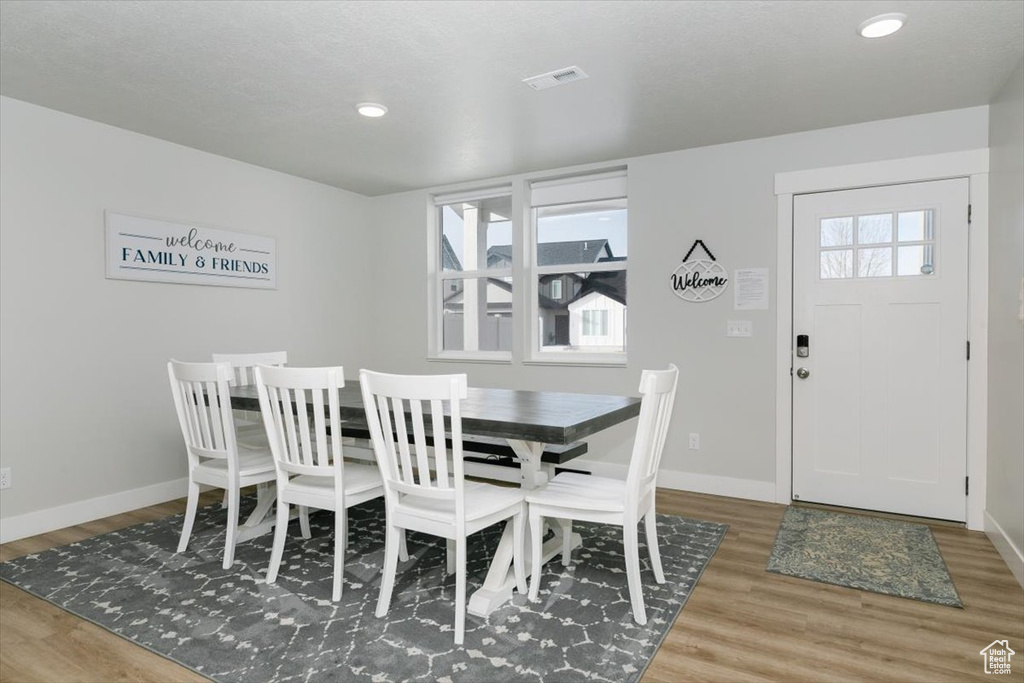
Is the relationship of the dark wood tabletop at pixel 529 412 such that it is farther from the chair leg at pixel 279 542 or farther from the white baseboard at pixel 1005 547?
the white baseboard at pixel 1005 547

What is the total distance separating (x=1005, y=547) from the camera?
110 inches

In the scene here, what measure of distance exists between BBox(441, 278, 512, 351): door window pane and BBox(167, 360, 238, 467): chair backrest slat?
251 cm

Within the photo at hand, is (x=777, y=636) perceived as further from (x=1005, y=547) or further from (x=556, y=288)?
(x=556, y=288)

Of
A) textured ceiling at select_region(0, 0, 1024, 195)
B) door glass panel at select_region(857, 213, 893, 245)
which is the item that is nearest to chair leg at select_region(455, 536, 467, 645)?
textured ceiling at select_region(0, 0, 1024, 195)

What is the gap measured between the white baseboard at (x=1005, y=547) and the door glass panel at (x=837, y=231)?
1.69 metres

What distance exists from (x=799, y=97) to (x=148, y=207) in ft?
12.9

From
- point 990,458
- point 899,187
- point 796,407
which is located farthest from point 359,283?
point 990,458

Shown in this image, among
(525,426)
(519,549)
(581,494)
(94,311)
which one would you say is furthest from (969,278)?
(94,311)

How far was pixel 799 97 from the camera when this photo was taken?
3.10 metres

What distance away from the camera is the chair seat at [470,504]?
2199mm

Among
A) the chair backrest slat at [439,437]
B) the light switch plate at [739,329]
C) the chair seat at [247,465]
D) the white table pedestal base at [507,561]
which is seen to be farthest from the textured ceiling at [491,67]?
the chair seat at [247,465]

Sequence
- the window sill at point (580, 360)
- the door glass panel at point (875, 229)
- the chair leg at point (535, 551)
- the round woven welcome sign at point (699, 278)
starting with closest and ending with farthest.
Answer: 1. the chair leg at point (535, 551)
2. the door glass panel at point (875, 229)
3. the round woven welcome sign at point (699, 278)
4. the window sill at point (580, 360)

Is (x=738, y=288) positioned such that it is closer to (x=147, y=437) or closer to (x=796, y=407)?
(x=796, y=407)

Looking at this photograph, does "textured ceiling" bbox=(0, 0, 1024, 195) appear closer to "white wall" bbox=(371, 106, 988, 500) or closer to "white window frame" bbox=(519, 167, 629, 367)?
"white wall" bbox=(371, 106, 988, 500)
